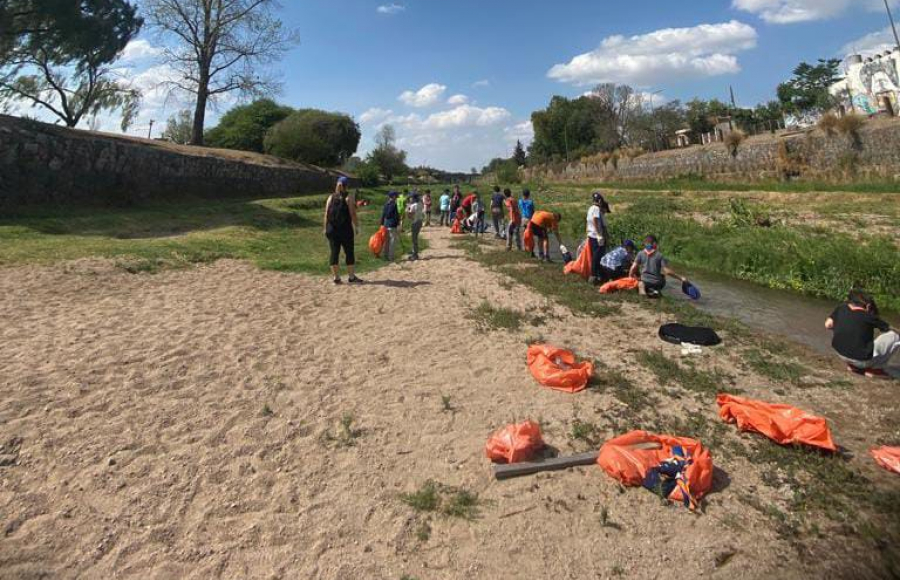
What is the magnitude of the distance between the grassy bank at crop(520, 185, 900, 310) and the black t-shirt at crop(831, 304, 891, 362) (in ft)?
15.5

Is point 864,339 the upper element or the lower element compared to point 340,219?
lower

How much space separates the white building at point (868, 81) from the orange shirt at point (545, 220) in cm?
3228

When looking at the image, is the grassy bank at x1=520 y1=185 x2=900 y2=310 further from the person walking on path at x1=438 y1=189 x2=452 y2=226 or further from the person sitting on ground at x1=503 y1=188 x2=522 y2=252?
the person walking on path at x1=438 y1=189 x2=452 y2=226

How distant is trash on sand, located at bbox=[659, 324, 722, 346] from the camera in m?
7.47

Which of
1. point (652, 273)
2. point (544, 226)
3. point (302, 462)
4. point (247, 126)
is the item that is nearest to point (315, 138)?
point (247, 126)

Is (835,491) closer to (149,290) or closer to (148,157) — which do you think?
(149,290)

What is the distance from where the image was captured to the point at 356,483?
4.22 metres

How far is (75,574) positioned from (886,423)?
7249mm

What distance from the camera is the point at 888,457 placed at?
4445 mm

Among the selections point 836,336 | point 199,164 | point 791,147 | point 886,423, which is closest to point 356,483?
point 886,423

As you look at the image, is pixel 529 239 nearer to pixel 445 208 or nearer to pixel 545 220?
pixel 545 220

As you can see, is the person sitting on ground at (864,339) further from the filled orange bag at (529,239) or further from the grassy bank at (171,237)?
the grassy bank at (171,237)

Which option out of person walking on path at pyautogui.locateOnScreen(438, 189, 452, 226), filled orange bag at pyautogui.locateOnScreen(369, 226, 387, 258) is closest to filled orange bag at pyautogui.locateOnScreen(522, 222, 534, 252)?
filled orange bag at pyautogui.locateOnScreen(369, 226, 387, 258)

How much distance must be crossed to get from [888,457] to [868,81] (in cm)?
5302
